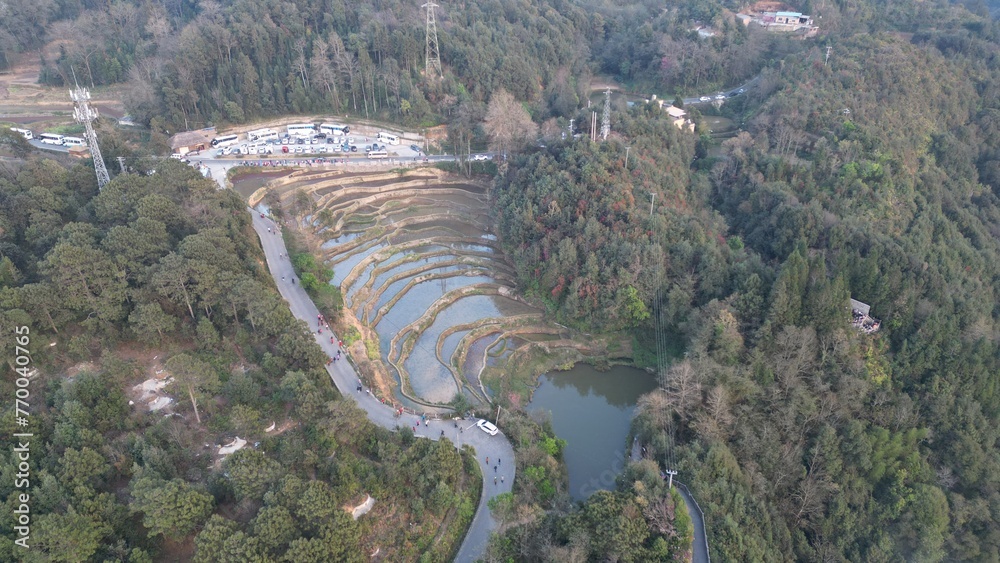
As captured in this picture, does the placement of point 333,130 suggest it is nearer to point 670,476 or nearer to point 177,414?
point 177,414

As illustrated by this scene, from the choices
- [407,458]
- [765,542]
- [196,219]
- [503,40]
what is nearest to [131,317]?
[196,219]

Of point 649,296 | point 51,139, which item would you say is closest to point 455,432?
point 649,296

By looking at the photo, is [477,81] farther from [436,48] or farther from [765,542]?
[765,542]

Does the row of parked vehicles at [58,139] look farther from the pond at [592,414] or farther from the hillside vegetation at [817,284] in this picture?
the pond at [592,414]

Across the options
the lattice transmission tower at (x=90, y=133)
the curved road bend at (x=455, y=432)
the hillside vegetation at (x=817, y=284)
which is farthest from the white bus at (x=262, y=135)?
the curved road bend at (x=455, y=432)

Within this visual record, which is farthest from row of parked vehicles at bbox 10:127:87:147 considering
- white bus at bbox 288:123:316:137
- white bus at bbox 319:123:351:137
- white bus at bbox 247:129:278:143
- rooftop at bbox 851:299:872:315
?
rooftop at bbox 851:299:872:315
